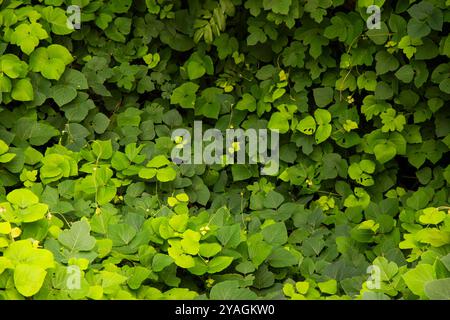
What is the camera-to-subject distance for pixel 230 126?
365cm

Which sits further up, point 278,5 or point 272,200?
point 278,5

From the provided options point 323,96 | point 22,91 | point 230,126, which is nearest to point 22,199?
point 22,91

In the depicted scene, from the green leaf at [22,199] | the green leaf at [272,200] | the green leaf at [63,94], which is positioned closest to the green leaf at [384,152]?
the green leaf at [272,200]

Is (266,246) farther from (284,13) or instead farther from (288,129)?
(284,13)

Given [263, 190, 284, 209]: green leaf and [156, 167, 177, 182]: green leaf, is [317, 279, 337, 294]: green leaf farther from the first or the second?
[156, 167, 177, 182]: green leaf

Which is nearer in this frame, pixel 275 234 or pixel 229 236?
pixel 229 236

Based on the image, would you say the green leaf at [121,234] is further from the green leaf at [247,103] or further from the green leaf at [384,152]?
the green leaf at [384,152]

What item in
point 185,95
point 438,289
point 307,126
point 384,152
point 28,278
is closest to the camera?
point 438,289

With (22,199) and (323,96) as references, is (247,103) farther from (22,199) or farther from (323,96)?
(22,199)

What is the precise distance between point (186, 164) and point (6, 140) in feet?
2.97

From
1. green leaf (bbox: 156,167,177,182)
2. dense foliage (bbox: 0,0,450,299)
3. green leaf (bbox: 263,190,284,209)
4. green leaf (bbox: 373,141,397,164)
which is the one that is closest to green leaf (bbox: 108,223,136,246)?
dense foliage (bbox: 0,0,450,299)

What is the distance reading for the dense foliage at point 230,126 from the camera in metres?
2.59
